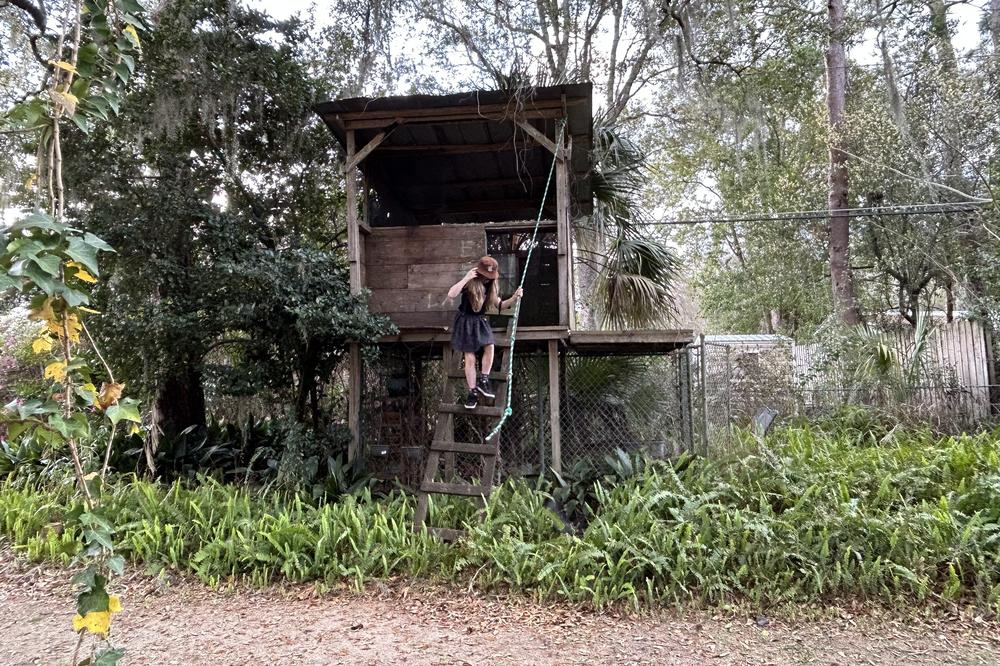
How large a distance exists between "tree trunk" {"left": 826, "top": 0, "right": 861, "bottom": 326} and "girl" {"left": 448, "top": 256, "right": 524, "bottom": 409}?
307 inches

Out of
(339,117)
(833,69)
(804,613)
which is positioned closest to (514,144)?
(339,117)

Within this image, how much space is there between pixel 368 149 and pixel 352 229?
86cm

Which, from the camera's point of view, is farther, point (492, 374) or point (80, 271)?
point (492, 374)

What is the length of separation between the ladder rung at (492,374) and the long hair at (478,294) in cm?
64

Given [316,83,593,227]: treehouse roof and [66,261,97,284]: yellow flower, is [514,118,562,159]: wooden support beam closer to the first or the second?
[316,83,593,227]: treehouse roof

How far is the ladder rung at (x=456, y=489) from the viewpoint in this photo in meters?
5.04

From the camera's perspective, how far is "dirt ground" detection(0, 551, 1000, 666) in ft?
11.9

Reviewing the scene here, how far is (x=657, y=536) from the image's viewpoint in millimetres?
4625

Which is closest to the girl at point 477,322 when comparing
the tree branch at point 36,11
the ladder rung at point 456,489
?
the ladder rung at point 456,489

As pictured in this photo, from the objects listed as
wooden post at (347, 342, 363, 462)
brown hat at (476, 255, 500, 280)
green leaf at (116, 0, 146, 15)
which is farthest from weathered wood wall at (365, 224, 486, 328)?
green leaf at (116, 0, 146, 15)

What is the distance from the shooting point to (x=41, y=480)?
6488 mm

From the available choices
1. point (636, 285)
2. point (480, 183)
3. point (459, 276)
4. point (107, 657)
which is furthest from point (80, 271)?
point (480, 183)

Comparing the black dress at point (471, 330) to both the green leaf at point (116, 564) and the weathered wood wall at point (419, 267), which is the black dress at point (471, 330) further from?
the green leaf at point (116, 564)

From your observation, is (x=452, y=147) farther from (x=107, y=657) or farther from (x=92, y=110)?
(x=107, y=657)
